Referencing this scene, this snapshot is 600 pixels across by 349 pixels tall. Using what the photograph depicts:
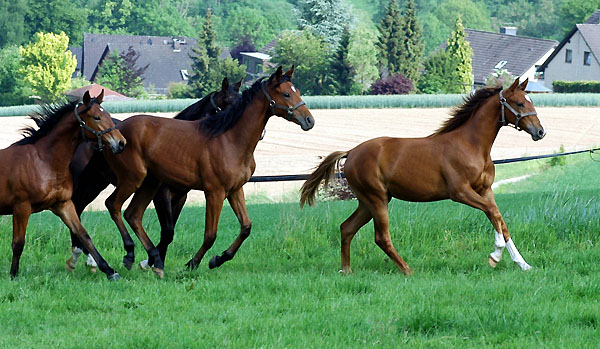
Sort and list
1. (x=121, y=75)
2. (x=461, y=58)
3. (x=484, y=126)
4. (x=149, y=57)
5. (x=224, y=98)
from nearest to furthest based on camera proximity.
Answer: (x=484, y=126) → (x=224, y=98) → (x=461, y=58) → (x=121, y=75) → (x=149, y=57)

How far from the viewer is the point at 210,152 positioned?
900 cm

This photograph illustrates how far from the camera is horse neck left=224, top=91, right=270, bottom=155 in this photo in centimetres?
905

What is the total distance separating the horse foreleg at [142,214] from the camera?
9008mm

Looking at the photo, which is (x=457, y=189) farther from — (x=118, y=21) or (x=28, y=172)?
(x=118, y=21)

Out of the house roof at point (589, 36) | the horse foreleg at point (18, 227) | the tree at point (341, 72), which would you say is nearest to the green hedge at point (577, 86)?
the house roof at point (589, 36)

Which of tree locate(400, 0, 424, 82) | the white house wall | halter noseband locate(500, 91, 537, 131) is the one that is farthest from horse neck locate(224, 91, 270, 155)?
tree locate(400, 0, 424, 82)

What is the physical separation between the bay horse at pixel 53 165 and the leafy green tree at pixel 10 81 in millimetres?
72009

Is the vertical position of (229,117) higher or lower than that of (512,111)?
lower

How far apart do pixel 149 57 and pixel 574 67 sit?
44.2m

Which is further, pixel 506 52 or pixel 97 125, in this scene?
pixel 506 52

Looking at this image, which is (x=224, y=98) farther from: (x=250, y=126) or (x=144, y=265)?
(x=144, y=265)

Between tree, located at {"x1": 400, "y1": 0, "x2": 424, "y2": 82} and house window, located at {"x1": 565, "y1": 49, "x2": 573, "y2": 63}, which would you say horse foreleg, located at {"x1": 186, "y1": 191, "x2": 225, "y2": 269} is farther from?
house window, located at {"x1": 565, "y1": 49, "x2": 573, "y2": 63}

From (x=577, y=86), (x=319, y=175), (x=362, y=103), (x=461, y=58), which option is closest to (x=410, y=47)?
(x=461, y=58)

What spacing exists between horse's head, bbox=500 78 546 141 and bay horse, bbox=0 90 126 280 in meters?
3.84
